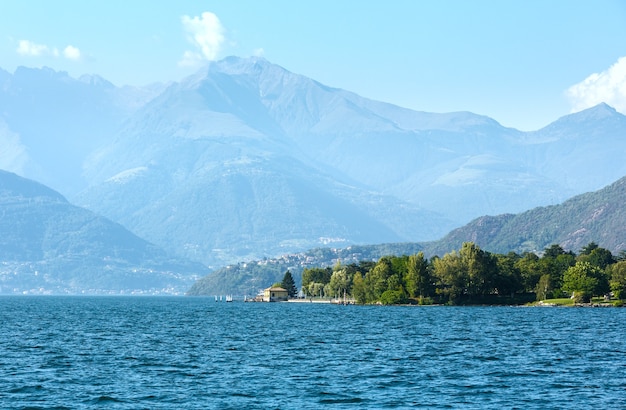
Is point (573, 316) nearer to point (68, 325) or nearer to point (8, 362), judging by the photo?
point (68, 325)

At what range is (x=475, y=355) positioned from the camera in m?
102

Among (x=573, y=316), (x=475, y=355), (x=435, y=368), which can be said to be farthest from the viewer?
(x=573, y=316)

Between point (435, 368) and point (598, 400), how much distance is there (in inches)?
823

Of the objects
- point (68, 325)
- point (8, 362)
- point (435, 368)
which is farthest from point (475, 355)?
point (68, 325)

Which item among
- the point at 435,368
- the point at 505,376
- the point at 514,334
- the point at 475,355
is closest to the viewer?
the point at 505,376

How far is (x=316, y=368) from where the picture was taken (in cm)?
9062

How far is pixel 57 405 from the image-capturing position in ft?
231

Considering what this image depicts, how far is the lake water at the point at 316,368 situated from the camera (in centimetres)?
7281

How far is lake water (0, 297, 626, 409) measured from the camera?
72.8 meters

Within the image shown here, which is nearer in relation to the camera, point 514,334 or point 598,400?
point 598,400

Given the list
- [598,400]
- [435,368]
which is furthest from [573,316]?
[598,400]

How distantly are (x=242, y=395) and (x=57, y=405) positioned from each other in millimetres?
13488

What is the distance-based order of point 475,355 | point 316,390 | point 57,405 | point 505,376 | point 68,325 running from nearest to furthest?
point 57,405 → point 316,390 → point 505,376 → point 475,355 → point 68,325

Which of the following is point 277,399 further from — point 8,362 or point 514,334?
point 514,334
